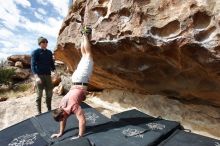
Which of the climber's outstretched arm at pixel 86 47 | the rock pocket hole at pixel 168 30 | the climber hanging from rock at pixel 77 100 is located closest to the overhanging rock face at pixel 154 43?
the rock pocket hole at pixel 168 30

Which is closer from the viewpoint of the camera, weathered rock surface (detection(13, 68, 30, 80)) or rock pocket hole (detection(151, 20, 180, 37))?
rock pocket hole (detection(151, 20, 180, 37))

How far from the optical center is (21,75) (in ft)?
47.3

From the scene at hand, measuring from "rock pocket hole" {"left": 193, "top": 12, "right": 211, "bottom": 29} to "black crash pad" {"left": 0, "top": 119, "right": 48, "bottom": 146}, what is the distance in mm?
2591

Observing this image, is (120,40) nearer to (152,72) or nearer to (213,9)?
(152,72)

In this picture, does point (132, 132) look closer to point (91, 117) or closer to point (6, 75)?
point (91, 117)

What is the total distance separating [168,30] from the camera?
4355 mm

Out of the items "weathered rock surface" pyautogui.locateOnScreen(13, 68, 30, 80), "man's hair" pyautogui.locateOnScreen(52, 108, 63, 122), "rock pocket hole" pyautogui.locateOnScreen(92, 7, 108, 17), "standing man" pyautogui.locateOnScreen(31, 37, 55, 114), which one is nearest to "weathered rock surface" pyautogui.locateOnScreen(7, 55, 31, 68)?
"weathered rock surface" pyautogui.locateOnScreen(13, 68, 30, 80)

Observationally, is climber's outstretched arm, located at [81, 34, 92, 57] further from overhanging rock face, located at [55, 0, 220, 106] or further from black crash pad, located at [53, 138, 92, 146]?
black crash pad, located at [53, 138, 92, 146]

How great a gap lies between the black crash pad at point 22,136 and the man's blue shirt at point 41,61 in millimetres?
1225

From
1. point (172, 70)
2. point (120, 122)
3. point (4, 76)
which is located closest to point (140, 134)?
point (120, 122)

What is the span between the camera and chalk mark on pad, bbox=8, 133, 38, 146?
454 centimetres

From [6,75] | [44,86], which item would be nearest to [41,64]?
[44,86]

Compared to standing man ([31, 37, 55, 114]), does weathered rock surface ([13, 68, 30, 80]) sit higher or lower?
lower

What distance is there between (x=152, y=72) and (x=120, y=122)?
3.44 ft
